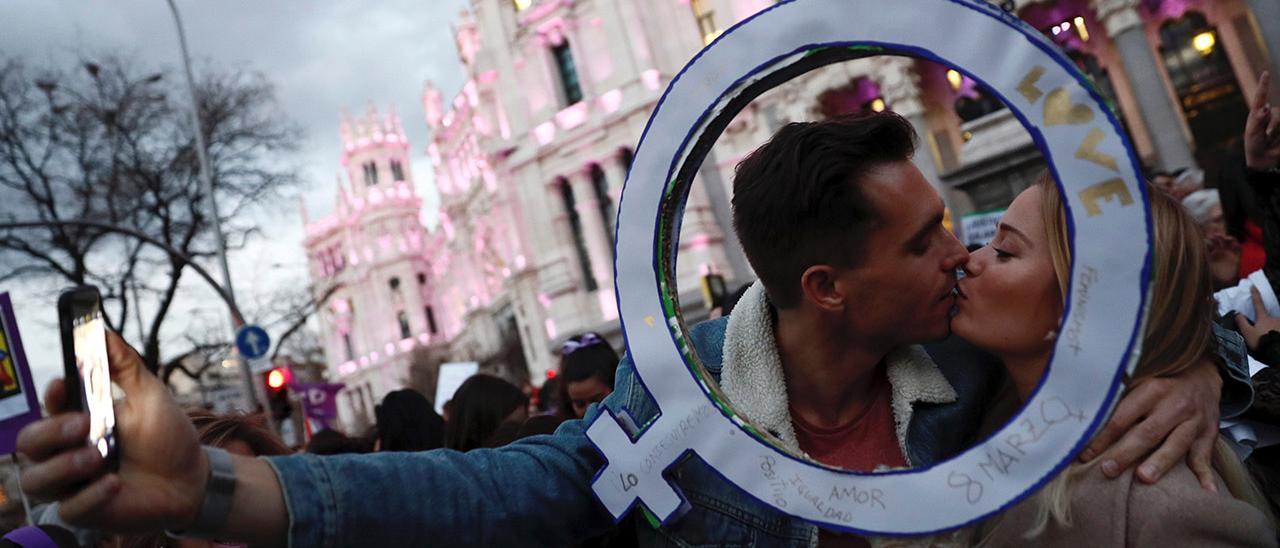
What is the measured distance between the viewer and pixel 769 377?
180 centimetres

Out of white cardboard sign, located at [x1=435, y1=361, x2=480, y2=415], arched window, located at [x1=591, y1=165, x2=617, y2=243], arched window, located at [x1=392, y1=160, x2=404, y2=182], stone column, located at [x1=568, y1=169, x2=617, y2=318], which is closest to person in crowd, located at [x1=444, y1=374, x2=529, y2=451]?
white cardboard sign, located at [x1=435, y1=361, x2=480, y2=415]

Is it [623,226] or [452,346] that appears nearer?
[623,226]

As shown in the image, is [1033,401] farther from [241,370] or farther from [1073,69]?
[241,370]

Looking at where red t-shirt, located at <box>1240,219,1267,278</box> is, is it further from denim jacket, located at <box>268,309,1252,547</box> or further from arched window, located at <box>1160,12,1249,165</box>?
arched window, located at <box>1160,12,1249,165</box>

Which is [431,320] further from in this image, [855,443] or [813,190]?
[813,190]

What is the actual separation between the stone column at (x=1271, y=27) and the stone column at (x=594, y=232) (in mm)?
17691

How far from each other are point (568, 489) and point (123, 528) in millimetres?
775

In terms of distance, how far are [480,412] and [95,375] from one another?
346cm

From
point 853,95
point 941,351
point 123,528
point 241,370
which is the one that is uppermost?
point 853,95

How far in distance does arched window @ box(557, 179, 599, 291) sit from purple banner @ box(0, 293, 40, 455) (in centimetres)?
2648

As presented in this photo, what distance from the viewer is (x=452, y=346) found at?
55875mm

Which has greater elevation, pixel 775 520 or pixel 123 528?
pixel 123 528

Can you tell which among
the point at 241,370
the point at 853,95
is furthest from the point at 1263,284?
the point at 241,370

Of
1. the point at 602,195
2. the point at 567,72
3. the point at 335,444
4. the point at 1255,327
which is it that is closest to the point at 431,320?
the point at 567,72
